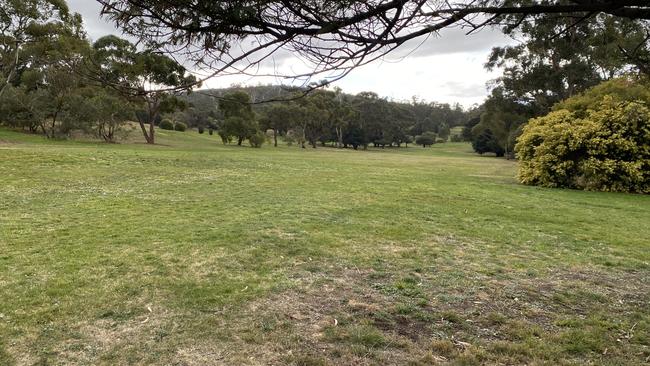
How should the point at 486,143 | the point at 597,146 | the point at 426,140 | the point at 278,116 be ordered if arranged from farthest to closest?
the point at 426,140, the point at 486,143, the point at 278,116, the point at 597,146

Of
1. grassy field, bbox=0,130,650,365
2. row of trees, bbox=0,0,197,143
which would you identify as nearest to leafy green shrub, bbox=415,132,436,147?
row of trees, bbox=0,0,197,143

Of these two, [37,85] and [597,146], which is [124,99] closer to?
[597,146]

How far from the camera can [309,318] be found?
14.0 ft

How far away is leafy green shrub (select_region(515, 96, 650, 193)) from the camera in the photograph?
1598 cm

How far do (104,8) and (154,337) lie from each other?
102 inches

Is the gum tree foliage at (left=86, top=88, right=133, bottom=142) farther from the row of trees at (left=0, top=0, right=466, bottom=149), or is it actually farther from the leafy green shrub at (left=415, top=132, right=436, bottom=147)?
the leafy green shrub at (left=415, top=132, right=436, bottom=147)

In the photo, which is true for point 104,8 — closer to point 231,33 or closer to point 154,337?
point 231,33

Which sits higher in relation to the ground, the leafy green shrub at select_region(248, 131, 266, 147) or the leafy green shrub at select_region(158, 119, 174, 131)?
the leafy green shrub at select_region(158, 119, 174, 131)

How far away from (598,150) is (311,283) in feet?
49.0

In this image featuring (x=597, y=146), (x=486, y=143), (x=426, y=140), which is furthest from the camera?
(x=426, y=140)

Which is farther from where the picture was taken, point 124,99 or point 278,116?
point 278,116

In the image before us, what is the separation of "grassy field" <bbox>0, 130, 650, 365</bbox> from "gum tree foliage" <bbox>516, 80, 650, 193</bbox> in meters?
6.16

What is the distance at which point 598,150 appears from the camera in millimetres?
16391

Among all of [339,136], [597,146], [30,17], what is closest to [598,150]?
[597,146]
